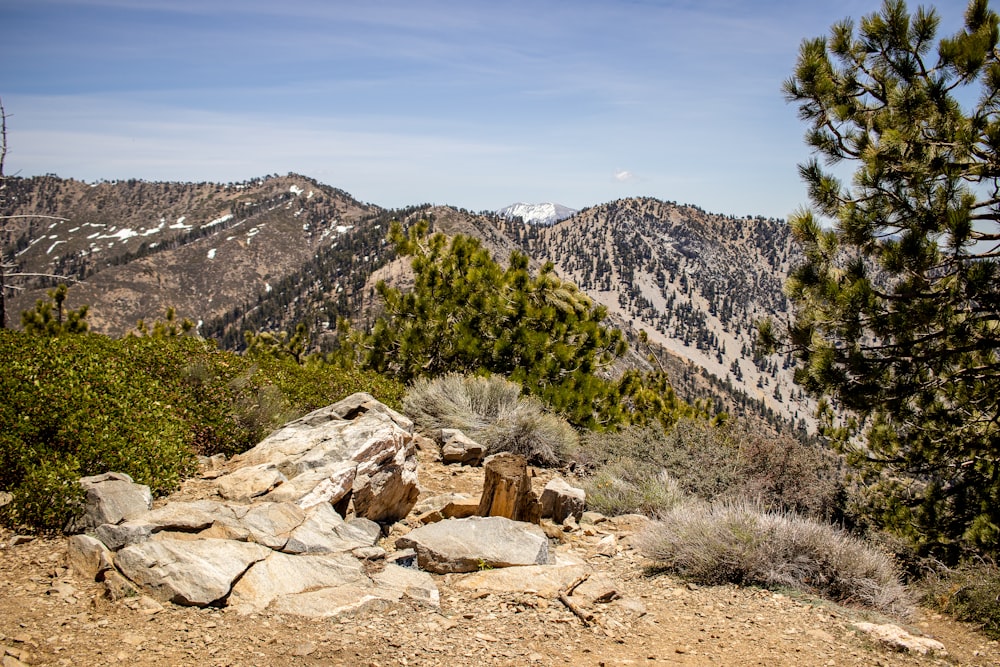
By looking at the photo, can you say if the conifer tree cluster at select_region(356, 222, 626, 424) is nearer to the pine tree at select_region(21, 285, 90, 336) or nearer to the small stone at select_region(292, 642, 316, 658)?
the pine tree at select_region(21, 285, 90, 336)

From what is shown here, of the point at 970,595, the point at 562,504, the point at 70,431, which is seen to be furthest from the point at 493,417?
the point at 970,595

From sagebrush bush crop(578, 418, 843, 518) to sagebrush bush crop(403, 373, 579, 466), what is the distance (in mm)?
670

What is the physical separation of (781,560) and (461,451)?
173 inches

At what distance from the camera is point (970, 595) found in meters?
5.12

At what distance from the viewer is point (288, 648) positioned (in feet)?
11.5

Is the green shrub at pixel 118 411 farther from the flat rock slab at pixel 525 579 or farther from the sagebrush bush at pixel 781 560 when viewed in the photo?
the sagebrush bush at pixel 781 560

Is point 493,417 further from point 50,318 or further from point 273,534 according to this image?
point 50,318

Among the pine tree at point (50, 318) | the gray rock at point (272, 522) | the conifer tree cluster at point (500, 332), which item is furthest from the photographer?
the pine tree at point (50, 318)

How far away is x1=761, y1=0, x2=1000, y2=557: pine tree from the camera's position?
241 inches

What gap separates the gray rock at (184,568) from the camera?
12.5 ft

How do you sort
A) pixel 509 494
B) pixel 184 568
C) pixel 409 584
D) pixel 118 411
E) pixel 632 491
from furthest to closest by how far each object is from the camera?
pixel 632 491 → pixel 509 494 → pixel 118 411 → pixel 409 584 → pixel 184 568

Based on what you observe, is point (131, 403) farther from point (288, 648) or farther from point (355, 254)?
point (355, 254)

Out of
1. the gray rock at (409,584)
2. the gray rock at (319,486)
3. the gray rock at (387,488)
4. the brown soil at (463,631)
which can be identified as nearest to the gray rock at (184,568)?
the brown soil at (463,631)

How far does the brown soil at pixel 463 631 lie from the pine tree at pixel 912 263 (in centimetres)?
267
